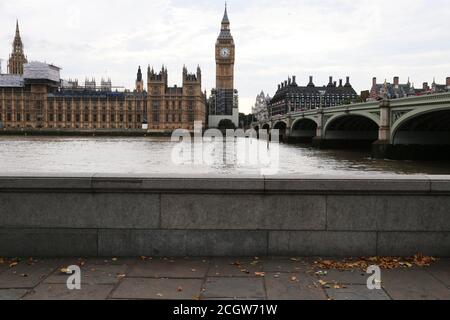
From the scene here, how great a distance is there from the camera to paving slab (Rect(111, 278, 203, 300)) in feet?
11.5

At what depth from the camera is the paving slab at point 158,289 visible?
352 cm

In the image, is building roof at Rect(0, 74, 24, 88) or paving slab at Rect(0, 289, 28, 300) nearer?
paving slab at Rect(0, 289, 28, 300)

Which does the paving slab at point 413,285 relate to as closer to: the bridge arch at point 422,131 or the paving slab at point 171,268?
the paving slab at point 171,268

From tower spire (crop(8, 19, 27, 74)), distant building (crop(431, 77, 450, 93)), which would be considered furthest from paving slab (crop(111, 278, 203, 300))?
tower spire (crop(8, 19, 27, 74))

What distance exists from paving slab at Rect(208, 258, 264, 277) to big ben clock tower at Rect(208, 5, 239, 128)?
130538 millimetres

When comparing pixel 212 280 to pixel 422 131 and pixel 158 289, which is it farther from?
pixel 422 131

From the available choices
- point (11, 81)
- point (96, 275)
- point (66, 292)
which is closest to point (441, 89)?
point (96, 275)

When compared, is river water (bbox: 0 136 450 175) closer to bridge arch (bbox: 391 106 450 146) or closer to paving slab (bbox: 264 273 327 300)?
bridge arch (bbox: 391 106 450 146)

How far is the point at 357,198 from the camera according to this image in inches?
180

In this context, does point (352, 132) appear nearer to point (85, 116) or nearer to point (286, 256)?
point (286, 256)

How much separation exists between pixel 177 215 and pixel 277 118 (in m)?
72.2

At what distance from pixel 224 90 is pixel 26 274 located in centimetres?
13942
